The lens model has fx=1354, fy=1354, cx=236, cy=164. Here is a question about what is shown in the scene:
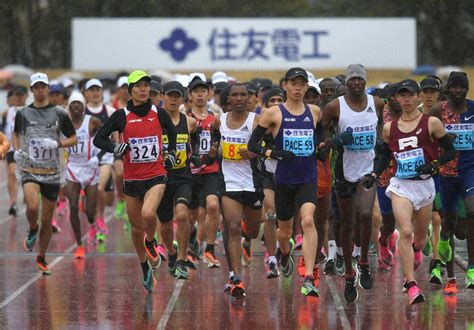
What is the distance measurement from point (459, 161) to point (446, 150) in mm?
960

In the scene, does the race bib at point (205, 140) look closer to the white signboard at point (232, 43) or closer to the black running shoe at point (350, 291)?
the black running shoe at point (350, 291)

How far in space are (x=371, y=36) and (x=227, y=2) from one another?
30.1 metres

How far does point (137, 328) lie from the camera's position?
12.2m

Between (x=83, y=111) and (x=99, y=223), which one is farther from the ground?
(x=83, y=111)

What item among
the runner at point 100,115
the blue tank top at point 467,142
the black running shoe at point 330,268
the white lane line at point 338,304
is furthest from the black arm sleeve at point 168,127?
the runner at point 100,115

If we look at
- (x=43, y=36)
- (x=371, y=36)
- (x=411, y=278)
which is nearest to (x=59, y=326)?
(x=411, y=278)

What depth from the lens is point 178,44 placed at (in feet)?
135

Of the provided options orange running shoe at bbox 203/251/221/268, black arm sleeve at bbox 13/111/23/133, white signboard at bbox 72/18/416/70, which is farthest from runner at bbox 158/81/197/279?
white signboard at bbox 72/18/416/70

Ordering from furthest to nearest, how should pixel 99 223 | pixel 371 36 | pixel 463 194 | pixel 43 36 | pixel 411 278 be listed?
pixel 43 36 < pixel 371 36 < pixel 99 223 < pixel 463 194 < pixel 411 278

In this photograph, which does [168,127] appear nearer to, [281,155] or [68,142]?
[281,155]

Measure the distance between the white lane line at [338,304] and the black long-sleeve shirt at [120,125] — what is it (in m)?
2.29

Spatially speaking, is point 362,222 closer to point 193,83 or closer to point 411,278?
point 411,278

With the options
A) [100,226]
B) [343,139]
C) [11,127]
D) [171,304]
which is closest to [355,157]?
[343,139]

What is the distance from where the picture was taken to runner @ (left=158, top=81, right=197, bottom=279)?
602 inches
